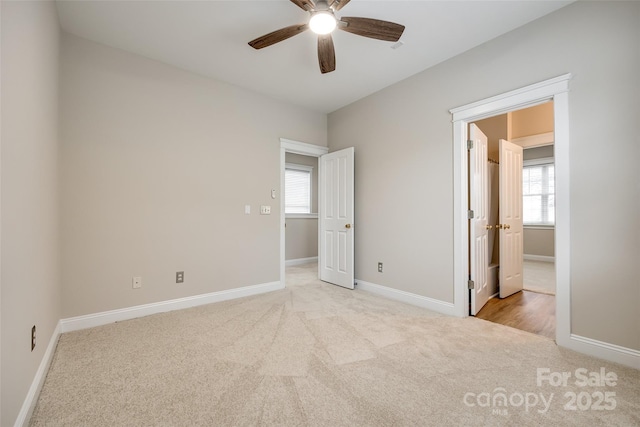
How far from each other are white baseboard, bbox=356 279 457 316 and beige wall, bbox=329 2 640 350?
64 millimetres

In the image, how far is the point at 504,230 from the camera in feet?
11.4

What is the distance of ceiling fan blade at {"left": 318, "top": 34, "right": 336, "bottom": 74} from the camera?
2.09 meters

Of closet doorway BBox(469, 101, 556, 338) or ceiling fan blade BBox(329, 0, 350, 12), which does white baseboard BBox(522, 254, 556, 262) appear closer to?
closet doorway BBox(469, 101, 556, 338)

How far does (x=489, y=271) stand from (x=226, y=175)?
3.57 m

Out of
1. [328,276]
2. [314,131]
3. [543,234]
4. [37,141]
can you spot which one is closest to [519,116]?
[543,234]

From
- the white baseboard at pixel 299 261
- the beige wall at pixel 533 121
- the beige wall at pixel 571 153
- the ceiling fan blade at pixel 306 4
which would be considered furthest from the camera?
the white baseboard at pixel 299 261

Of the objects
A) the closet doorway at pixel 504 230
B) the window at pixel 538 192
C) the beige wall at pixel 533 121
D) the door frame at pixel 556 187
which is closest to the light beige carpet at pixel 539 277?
the closet doorway at pixel 504 230

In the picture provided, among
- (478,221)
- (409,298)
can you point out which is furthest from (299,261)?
(478,221)

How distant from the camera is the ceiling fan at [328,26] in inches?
72.0

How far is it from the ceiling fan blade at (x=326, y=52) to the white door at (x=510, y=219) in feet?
8.24

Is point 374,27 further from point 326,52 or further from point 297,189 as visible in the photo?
point 297,189

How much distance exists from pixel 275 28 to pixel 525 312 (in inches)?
152

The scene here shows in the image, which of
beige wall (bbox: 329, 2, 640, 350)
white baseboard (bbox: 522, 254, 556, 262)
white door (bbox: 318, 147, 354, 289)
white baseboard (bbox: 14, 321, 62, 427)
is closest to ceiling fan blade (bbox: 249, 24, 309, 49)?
beige wall (bbox: 329, 2, 640, 350)

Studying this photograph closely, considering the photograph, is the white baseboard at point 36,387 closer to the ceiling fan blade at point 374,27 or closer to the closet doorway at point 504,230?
the ceiling fan blade at point 374,27
